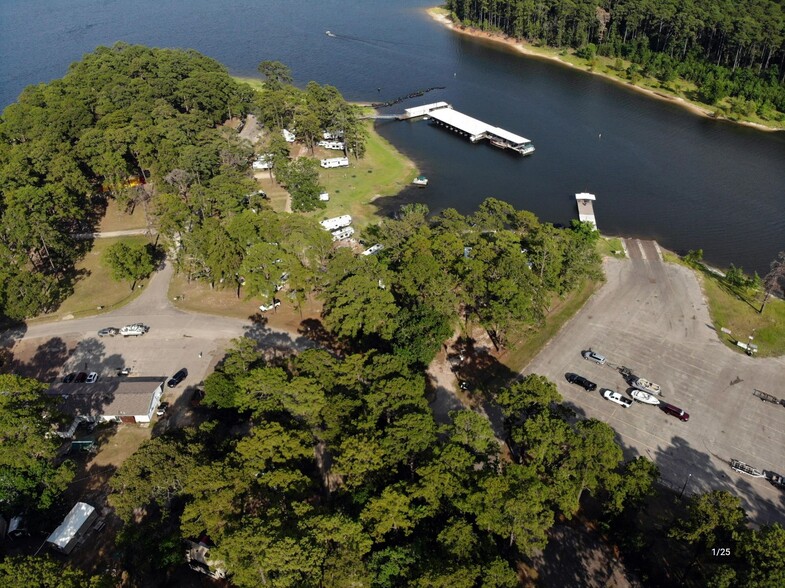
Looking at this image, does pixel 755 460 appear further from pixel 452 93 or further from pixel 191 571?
pixel 452 93

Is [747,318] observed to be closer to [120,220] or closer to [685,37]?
[120,220]

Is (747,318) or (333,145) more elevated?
(333,145)

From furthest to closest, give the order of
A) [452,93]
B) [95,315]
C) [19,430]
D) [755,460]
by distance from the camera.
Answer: [452,93]
[95,315]
[755,460]
[19,430]

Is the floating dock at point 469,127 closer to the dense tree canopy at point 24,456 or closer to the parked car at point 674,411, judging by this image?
the parked car at point 674,411

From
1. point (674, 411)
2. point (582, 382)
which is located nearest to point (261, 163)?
point (582, 382)

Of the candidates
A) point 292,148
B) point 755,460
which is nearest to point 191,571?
point 755,460

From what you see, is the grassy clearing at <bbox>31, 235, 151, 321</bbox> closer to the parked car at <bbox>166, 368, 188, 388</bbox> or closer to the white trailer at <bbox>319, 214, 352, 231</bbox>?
the parked car at <bbox>166, 368, 188, 388</bbox>

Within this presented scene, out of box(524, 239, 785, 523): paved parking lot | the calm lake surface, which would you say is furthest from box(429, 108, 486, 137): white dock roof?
box(524, 239, 785, 523): paved parking lot
